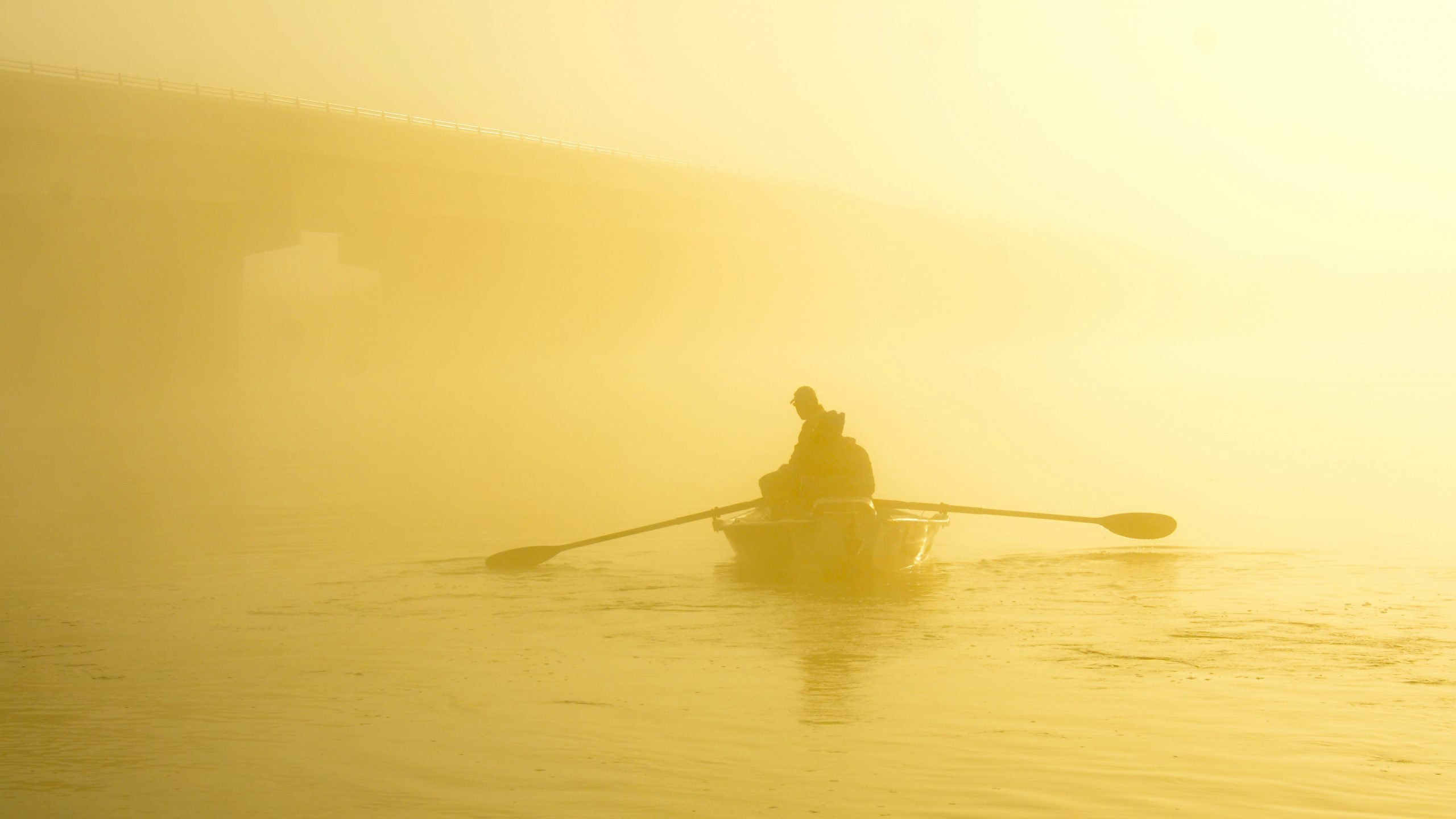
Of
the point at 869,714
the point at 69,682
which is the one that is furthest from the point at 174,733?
the point at 869,714

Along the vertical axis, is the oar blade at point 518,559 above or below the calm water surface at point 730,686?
above

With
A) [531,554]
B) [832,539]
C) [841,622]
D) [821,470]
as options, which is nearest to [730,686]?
[841,622]

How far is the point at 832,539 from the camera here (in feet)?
47.3

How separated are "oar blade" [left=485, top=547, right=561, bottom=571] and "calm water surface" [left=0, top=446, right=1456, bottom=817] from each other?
326 mm

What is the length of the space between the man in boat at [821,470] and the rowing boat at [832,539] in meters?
0.17

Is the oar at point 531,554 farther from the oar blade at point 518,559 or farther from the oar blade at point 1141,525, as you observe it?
the oar blade at point 1141,525

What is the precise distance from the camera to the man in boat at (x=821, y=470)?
14.7 meters

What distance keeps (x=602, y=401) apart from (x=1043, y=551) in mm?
32411

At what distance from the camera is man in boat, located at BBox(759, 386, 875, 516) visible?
14.7 m

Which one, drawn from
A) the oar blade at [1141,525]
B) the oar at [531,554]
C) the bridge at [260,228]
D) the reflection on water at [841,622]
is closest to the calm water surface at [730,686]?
the reflection on water at [841,622]

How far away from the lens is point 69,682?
1073 centimetres

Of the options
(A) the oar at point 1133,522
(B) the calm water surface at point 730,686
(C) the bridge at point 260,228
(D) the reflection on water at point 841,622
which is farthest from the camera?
(C) the bridge at point 260,228

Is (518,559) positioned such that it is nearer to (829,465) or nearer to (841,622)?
(829,465)

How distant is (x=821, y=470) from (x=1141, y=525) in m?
4.28
